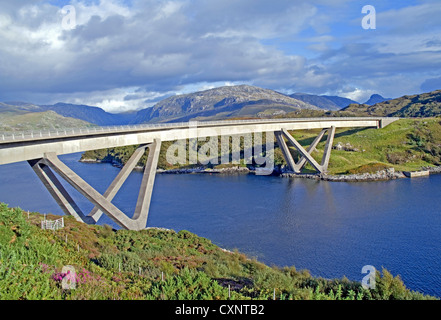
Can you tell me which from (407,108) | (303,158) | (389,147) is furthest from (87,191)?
(407,108)

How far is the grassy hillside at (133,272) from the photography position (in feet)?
42.1

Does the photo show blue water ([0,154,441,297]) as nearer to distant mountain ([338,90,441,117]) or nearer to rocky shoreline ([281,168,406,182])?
rocky shoreline ([281,168,406,182])

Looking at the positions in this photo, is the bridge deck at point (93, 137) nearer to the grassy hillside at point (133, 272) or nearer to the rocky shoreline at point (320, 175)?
the grassy hillside at point (133, 272)

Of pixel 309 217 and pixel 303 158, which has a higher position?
pixel 303 158

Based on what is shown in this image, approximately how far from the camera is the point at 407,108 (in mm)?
149375

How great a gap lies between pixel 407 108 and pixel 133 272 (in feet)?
521

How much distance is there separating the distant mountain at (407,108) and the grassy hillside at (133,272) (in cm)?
12480

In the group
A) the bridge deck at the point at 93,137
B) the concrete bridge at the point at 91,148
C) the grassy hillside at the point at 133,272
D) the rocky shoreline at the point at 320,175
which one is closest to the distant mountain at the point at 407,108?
the rocky shoreline at the point at 320,175

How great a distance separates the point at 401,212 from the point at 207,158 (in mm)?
53186

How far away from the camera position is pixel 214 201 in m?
50.4

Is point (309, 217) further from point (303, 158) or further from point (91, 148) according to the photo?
point (303, 158)

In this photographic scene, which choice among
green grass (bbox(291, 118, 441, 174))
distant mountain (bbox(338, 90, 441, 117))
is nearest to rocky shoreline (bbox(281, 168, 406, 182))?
green grass (bbox(291, 118, 441, 174))
